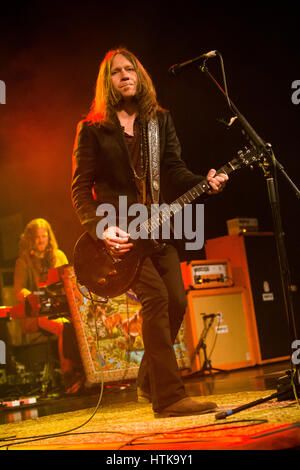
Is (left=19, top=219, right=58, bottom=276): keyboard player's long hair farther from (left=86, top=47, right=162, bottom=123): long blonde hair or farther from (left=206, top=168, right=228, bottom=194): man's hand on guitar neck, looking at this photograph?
(left=206, top=168, right=228, bottom=194): man's hand on guitar neck

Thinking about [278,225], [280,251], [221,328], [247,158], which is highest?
[247,158]

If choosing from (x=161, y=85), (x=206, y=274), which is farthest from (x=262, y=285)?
(x=161, y=85)

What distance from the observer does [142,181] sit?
2.74 metres

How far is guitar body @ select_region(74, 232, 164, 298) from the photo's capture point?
8.54ft

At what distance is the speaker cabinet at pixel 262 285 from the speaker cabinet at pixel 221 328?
0.12 meters

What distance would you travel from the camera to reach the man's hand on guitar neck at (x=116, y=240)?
2.50 metres

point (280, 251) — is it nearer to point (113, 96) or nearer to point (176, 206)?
point (176, 206)

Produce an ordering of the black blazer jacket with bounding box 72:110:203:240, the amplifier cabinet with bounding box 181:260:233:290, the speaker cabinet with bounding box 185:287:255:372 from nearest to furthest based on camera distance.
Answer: the black blazer jacket with bounding box 72:110:203:240 < the speaker cabinet with bounding box 185:287:255:372 < the amplifier cabinet with bounding box 181:260:233:290

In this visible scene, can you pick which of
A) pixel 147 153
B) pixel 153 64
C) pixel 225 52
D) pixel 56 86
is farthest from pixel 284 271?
pixel 56 86

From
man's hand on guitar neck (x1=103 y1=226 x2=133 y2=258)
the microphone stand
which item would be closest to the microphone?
the microphone stand

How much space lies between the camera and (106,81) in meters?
2.89

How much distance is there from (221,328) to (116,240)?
378 centimetres

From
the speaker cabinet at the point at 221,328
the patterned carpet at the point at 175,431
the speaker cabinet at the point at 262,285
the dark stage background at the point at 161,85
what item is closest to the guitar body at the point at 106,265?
the patterned carpet at the point at 175,431
